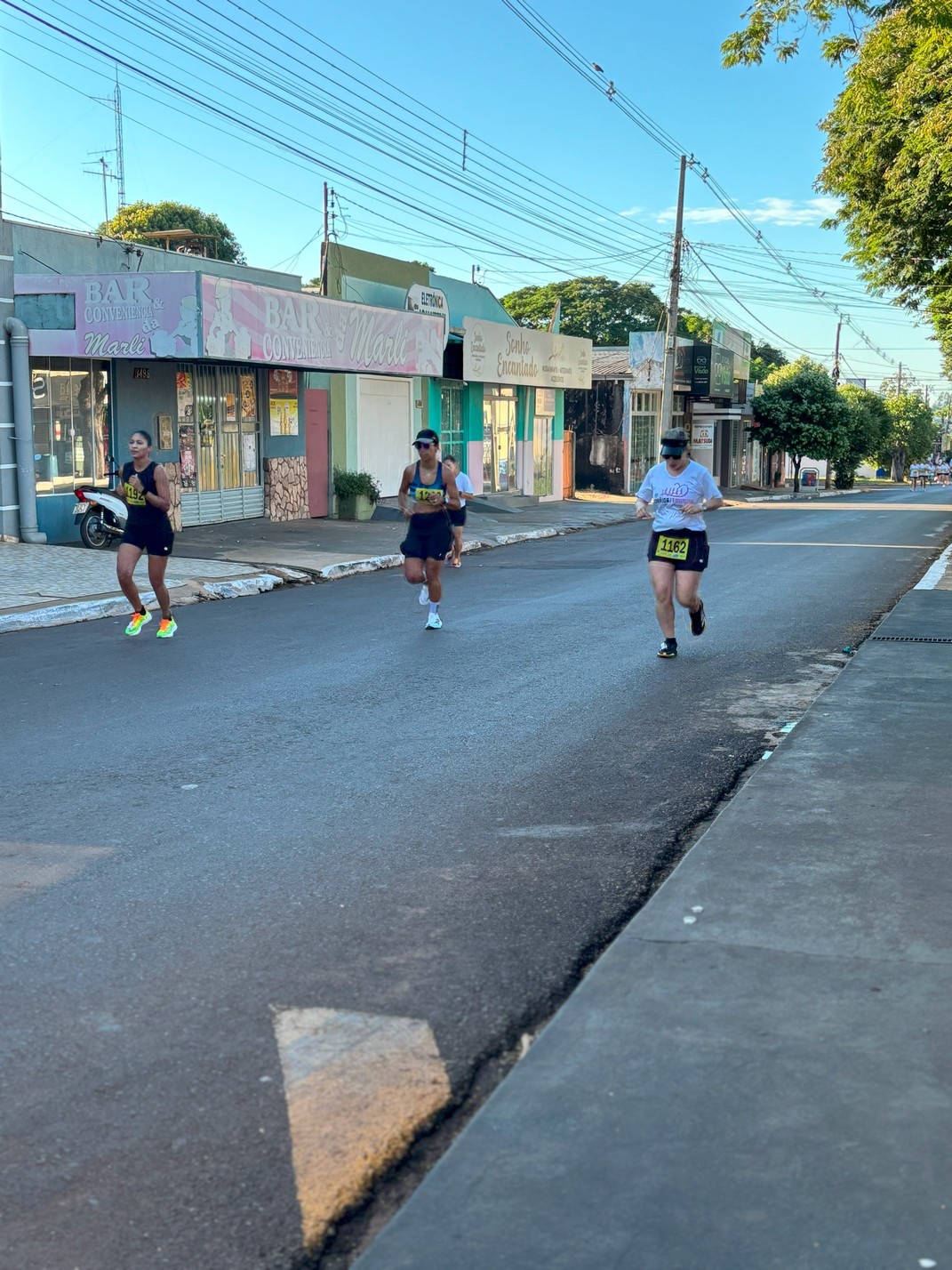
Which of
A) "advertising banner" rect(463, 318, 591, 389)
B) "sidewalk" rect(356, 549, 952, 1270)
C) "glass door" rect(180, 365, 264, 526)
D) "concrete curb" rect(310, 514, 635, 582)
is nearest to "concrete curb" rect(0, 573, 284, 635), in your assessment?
"concrete curb" rect(310, 514, 635, 582)

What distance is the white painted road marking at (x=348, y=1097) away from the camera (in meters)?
2.84

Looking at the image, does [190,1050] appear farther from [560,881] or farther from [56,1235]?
[560,881]

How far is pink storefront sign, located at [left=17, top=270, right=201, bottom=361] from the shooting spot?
57.1 feet

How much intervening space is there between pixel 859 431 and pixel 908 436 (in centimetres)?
3707

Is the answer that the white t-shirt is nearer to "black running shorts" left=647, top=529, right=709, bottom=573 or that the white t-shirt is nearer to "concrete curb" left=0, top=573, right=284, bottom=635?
"black running shorts" left=647, top=529, right=709, bottom=573

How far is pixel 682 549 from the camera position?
9.71 meters

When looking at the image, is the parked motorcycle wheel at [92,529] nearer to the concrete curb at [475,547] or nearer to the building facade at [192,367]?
the building facade at [192,367]

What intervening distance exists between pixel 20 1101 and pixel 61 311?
16.2 meters

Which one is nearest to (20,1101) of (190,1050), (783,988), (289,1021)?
(190,1050)

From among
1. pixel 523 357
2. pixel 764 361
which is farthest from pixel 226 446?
pixel 764 361

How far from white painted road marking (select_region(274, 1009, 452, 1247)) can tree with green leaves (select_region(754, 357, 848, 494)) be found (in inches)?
2374

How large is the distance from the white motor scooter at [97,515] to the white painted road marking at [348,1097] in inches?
606

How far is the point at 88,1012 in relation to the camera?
3.68 m

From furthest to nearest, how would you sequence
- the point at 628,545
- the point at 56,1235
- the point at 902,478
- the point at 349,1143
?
the point at 902,478
the point at 628,545
the point at 349,1143
the point at 56,1235
